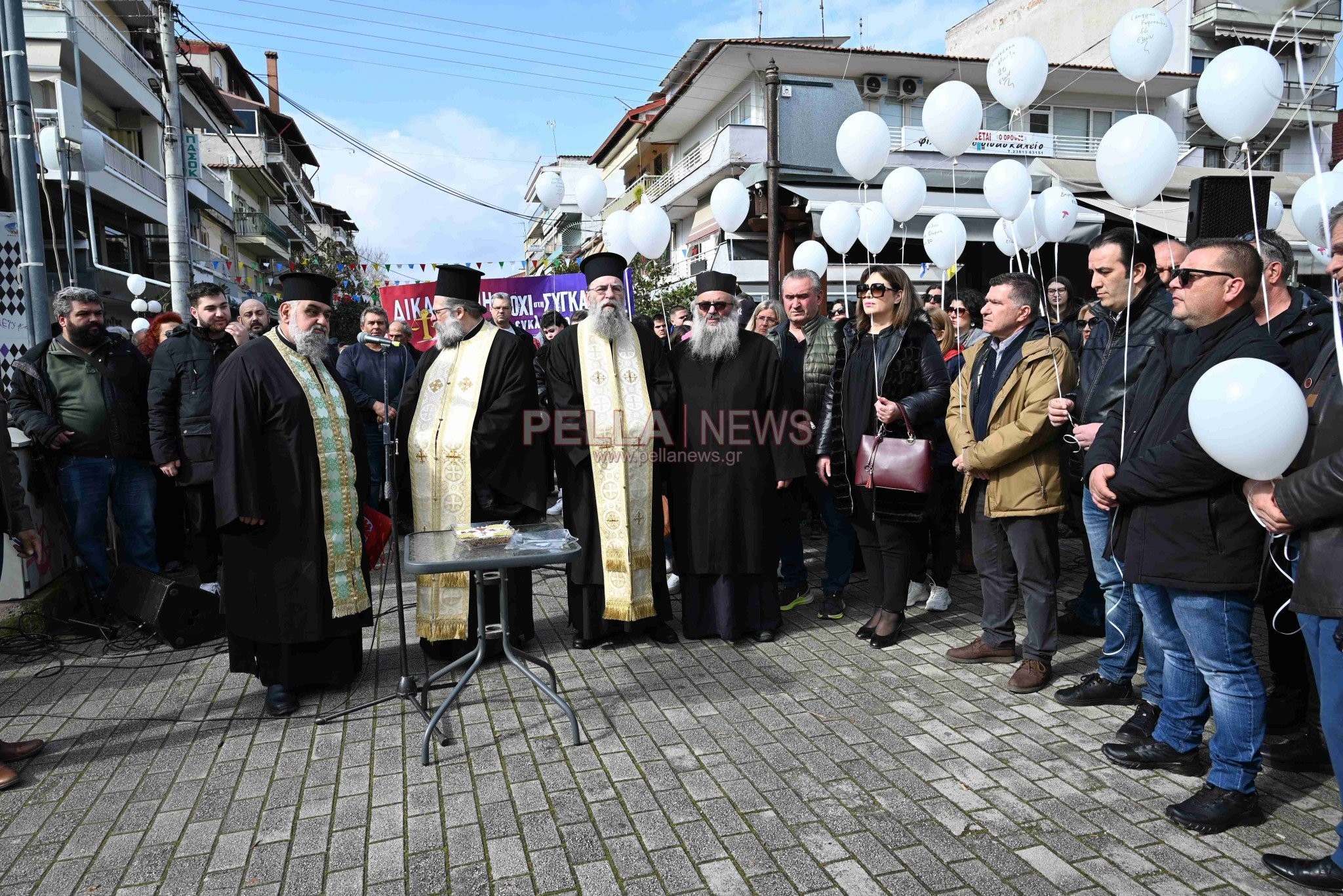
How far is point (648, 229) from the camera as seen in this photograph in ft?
21.7

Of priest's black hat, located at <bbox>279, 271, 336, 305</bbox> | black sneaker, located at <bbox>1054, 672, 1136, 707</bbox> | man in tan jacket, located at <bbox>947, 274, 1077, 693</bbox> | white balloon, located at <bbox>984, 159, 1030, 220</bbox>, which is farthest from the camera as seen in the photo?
white balloon, located at <bbox>984, 159, 1030, 220</bbox>

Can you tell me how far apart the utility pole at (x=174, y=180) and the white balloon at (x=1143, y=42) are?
423 inches

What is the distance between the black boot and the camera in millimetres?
2395

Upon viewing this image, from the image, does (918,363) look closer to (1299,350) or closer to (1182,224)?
(1299,350)

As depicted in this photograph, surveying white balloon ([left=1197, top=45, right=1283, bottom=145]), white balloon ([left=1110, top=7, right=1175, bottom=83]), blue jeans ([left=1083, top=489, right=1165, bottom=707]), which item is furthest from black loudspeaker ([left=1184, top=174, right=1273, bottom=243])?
blue jeans ([left=1083, top=489, right=1165, bottom=707])

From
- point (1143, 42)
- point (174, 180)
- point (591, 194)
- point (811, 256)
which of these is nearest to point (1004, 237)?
point (811, 256)

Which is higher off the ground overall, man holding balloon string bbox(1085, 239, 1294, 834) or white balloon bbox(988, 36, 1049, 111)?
white balloon bbox(988, 36, 1049, 111)

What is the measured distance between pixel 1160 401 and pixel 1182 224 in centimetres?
1010

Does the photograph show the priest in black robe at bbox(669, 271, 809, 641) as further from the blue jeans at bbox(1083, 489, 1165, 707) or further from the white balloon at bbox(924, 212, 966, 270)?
the white balloon at bbox(924, 212, 966, 270)

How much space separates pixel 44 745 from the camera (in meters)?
3.65

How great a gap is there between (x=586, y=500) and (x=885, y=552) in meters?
1.70

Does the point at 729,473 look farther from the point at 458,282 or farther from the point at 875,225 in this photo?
the point at 875,225

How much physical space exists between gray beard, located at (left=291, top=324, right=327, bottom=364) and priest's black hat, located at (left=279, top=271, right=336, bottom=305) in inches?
5.5

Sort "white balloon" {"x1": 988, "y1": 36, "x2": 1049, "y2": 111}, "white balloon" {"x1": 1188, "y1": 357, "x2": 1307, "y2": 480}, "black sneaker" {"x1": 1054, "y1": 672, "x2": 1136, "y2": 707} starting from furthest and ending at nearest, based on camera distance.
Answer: "white balloon" {"x1": 988, "y1": 36, "x2": 1049, "y2": 111}, "black sneaker" {"x1": 1054, "y1": 672, "x2": 1136, "y2": 707}, "white balloon" {"x1": 1188, "y1": 357, "x2": 1307, "y2": 480}
